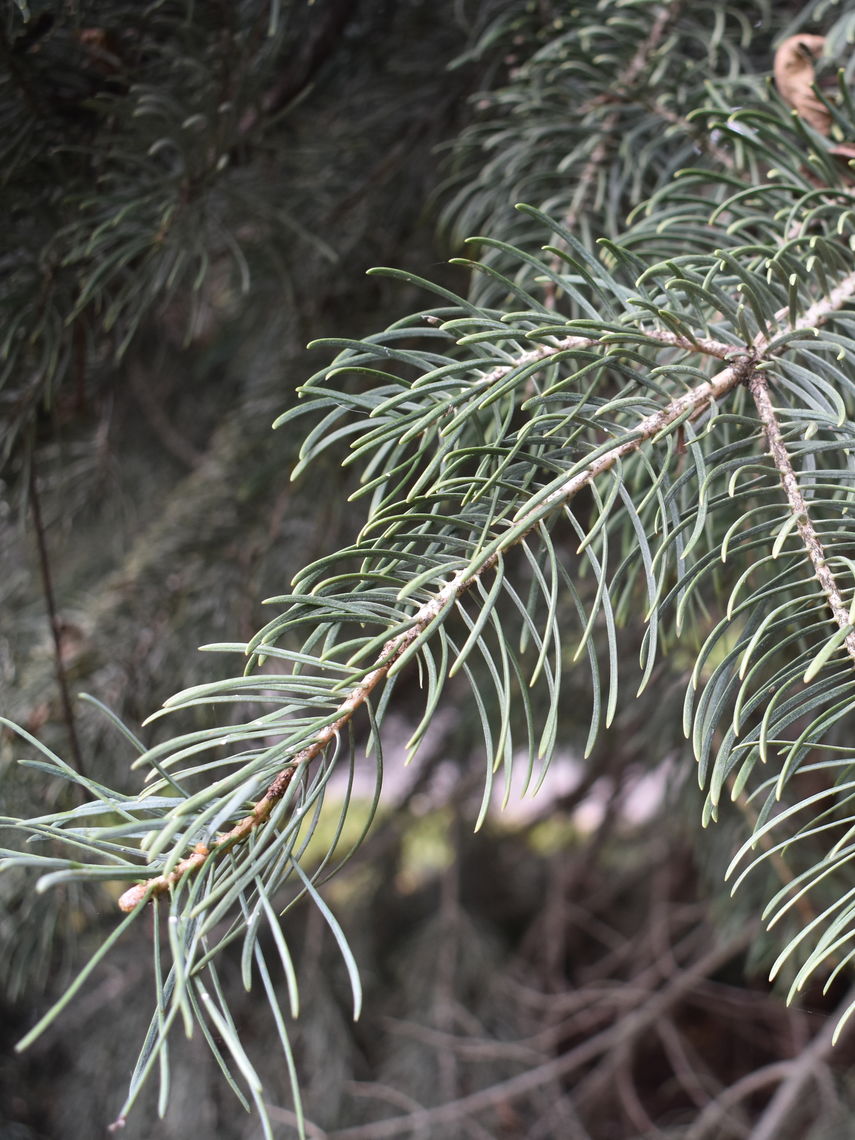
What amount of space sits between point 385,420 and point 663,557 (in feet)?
0.35

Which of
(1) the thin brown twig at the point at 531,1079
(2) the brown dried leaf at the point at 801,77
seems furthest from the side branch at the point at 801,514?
(1) the thin brown twig at the point at 531,1079

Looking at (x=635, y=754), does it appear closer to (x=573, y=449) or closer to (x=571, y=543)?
(x=571, y=543)

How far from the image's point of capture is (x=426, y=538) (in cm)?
28

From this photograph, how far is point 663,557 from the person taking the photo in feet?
0.91

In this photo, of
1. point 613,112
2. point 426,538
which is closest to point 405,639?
point 426,538

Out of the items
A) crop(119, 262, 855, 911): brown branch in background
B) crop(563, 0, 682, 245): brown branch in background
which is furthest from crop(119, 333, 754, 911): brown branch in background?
crop(563, 0, 682, 245): brown branch in background

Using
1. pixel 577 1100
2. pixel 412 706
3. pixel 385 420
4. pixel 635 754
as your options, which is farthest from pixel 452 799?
pixel 385 420

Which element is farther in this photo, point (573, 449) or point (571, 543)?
point (571, 543)

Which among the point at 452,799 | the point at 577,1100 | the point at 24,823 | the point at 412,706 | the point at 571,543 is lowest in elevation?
the point at 577,1100

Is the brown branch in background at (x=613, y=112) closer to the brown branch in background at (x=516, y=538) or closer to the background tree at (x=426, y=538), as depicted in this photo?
the background tree at (x=426, y=538)

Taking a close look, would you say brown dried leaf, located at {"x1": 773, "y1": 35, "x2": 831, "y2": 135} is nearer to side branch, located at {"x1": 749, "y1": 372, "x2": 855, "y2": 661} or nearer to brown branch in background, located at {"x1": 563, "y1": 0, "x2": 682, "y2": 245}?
brown branch in background, located at {"x1": 563, "y1": 0, "x2": 682, "y2": 245}

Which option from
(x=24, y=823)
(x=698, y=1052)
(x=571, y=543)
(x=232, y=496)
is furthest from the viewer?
(x=698, y=1052)

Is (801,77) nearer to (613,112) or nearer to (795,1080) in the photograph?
(613,112)

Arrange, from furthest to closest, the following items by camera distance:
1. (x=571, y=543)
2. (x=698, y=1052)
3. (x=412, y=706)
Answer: (x=698, y=1052) < (x=412, y=706) < (x=571, y=543)
